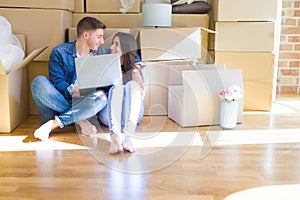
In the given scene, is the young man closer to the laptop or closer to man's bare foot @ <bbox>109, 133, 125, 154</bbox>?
the laptop

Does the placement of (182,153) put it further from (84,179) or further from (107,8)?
(107,8)

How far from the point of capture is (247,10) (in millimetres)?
2873

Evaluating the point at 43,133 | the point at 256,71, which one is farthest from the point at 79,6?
the point at 256,71

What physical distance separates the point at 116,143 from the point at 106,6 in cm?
138

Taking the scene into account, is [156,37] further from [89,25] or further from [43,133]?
[43,133]

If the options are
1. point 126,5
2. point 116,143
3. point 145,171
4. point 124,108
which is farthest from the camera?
point 126,5

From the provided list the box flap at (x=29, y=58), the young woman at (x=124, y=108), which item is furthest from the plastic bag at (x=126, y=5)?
the box flap at (x=29, y=58)

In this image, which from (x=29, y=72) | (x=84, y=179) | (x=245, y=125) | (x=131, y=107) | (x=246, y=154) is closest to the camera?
(x=84, y=179)

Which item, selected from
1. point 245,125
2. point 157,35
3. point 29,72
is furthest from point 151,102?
point 29,72

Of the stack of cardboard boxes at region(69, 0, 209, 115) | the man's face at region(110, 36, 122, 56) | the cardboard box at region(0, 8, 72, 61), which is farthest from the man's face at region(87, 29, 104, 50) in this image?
the cardboard box at region(0, 8, 72, 61)

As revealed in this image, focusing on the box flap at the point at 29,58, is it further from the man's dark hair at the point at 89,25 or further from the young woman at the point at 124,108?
the young woman at the point at 124,108

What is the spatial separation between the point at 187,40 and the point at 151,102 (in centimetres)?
54

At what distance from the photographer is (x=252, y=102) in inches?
120

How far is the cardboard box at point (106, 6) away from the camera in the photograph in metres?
3.03
